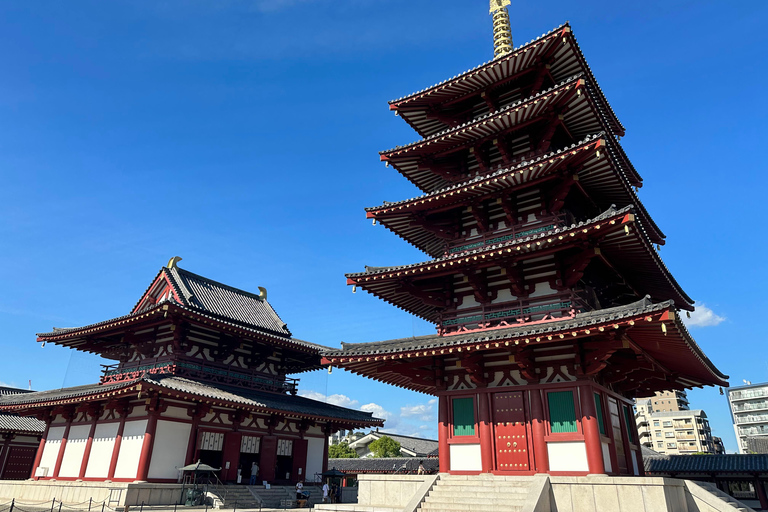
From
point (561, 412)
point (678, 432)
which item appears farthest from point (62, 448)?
point (678, 432)

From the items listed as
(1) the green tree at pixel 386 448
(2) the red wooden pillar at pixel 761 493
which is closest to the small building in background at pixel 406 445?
(1) the green tree at pixel 386 448

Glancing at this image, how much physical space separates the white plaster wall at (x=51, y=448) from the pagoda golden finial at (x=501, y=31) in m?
35.4

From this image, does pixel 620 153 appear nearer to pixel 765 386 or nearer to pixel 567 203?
pixel 567 203

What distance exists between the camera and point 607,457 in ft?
57.1

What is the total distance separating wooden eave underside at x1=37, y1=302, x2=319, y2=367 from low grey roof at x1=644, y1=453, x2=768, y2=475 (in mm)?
34169

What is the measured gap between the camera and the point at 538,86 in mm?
22656

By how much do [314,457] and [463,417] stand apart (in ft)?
63.3

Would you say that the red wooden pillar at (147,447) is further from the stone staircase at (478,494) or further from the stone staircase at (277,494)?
the stone staircase at (478,494)

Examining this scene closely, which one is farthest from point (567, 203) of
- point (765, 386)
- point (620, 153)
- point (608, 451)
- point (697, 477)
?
point (765, 386)

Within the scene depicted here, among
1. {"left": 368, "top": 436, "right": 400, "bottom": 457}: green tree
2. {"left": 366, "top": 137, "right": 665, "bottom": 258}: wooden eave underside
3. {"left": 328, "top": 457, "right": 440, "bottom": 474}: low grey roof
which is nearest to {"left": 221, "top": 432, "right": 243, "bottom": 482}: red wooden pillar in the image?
{"left": 366, "top": 137, "right": 665, "bottom": 258}: wooden eave underside

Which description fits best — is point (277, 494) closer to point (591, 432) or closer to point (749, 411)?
point (591, 432)

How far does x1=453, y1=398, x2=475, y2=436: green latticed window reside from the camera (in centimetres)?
1914

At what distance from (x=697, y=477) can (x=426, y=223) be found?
38.5 meters

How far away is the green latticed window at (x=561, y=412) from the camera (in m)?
17.2
